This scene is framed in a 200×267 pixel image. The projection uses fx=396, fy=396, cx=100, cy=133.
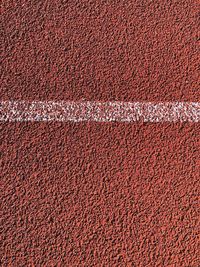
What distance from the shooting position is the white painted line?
2.37 m

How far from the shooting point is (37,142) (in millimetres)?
2326

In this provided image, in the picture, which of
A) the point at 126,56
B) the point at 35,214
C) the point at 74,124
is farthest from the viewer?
the point at 126,56

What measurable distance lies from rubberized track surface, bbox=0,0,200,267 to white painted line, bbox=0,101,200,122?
0.04 meters

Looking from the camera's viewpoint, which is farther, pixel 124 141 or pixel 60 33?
pixel 60 33

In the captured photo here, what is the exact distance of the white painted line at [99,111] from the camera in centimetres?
237

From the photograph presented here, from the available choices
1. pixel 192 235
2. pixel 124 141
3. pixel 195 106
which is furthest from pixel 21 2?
pixel 192 235

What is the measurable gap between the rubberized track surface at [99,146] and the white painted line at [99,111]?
4 centimetres

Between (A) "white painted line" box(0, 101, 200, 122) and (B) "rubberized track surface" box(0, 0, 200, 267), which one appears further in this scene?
(A) "white painted line" box(0, 101, 200, 122)

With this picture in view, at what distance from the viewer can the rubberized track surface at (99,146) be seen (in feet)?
7.20

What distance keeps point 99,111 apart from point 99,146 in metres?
0.22

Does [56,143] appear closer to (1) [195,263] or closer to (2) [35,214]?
(2) [35,214]

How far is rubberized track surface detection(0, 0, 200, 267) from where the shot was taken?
219 cm

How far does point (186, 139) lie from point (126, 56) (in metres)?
0.66

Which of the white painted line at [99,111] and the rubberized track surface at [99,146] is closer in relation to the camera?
the rubberized track surface at [99,146]
